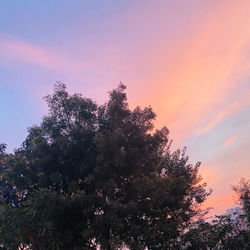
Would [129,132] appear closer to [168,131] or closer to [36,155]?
[168,131]

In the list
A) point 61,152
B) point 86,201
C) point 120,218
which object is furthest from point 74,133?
point 120,218

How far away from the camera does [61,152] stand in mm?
17625

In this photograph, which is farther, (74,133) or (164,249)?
(74,133)

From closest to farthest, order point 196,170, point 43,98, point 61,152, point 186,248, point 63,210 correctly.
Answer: point 186,248, point 63,210, point 61,152, point 43,98, point 196,170

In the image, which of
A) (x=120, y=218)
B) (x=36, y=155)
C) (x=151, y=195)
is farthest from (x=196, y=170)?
(x=36, y=155)

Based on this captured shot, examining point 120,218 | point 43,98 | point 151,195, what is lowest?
point 120,218

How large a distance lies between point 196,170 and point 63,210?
12189mm

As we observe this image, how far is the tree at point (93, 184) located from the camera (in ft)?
49.0

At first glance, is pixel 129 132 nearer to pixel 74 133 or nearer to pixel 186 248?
pixel 74 133

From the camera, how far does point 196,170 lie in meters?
22.3

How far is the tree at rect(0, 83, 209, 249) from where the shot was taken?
588 inches

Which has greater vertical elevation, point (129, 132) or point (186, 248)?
point (129, 132)

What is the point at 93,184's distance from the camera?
55.1 ft

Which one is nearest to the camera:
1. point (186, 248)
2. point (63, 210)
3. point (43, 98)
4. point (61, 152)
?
point (186, 248)
